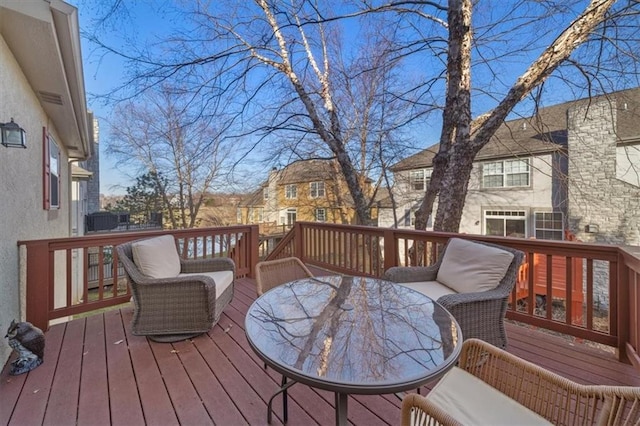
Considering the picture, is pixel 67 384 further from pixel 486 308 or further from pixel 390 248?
pixel 390 248

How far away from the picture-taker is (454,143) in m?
5.00

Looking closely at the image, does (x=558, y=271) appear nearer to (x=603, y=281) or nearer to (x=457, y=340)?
(x=603, y=281)

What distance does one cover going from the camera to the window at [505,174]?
10.3m

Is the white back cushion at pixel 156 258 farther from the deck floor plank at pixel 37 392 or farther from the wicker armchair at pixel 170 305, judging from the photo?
the deck floor plank at pixel 37 392

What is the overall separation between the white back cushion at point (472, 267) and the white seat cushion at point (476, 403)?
→ 46.0 inches

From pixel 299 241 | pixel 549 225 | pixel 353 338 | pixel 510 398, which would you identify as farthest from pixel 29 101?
pixel 549 225

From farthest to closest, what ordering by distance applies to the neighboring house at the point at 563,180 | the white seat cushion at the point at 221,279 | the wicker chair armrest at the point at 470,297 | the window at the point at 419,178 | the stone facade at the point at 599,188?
the window at the point at 419,178 → the stone facade at the point at 599,188 → the neighboring house at the point at 563,180 → the white seat cushion at the point at 221,279 → the wicker chair armrest at the point at 470,297

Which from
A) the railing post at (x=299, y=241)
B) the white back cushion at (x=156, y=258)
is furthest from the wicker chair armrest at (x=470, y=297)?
the railing post at (x=299, y=241)

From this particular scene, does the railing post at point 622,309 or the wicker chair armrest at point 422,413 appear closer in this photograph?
the wicker chair armrest at point 422,413

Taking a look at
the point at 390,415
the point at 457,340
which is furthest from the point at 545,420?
the point at 390,415

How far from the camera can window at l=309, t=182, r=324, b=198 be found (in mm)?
13672

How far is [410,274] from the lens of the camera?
286 cm

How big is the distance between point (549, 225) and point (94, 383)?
1223 centimetres

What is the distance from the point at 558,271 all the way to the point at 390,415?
6.95m
